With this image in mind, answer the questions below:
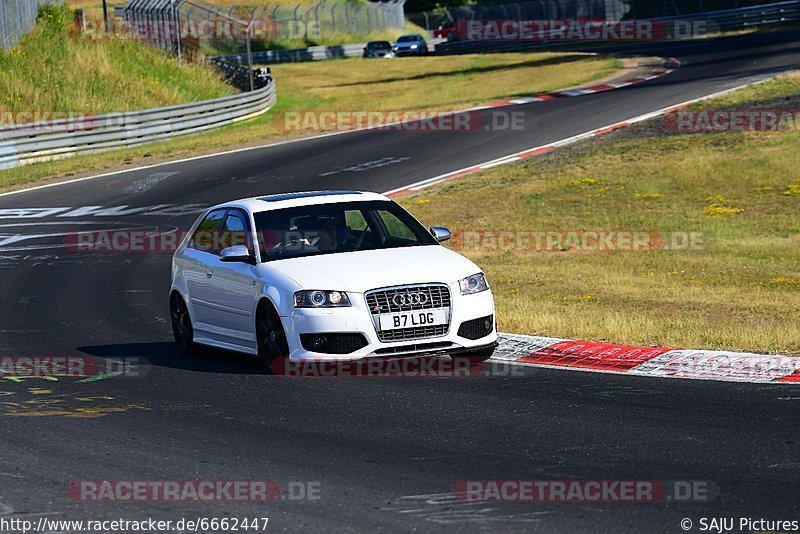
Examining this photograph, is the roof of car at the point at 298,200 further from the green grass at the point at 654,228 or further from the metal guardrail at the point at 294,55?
the metal guardrail at the point at 294,55

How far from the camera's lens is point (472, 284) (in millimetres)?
10859

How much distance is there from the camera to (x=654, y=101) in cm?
3584

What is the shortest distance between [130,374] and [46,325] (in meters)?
3.70

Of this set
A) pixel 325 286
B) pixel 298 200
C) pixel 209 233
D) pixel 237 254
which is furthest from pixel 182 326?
pixel 325 286

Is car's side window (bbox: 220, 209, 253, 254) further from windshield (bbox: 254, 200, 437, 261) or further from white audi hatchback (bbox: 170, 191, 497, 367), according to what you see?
windshield (bbox: 254, 200, 437, 261)

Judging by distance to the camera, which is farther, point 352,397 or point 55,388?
point 55,388

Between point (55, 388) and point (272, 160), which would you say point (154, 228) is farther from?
point (55, 388)

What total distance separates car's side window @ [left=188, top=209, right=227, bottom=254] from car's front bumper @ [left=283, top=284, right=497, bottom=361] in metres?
2.01

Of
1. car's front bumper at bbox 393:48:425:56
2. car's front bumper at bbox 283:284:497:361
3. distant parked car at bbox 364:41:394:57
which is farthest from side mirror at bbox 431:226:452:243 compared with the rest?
car's front bumper at bbox 393:48:425:56

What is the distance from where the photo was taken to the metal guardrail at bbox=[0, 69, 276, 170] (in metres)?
33.3

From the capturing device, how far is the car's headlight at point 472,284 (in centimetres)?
1075

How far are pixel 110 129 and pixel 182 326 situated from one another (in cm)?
2475

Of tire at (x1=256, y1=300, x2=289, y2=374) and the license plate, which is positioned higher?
the license plate

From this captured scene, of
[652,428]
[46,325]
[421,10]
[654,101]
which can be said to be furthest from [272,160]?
[421,10]
